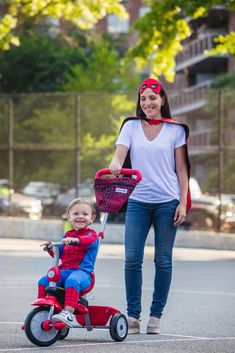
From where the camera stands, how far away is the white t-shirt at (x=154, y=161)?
31.1 ft

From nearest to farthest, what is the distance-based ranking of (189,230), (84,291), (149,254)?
(84,291), (149,254), (189,230)

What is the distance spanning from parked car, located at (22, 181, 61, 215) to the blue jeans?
1872 centimetres

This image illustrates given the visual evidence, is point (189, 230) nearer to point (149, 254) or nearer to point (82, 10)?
point (149, 254)

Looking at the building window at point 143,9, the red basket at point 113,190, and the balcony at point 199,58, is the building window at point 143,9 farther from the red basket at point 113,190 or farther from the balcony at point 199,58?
the red basket at point 113,190

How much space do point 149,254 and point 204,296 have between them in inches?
360

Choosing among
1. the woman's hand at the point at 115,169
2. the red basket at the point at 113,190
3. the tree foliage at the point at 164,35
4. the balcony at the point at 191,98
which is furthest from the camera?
the tree foliage at the point at 164,35

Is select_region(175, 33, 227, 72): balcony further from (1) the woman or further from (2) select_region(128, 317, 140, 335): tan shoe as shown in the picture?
(2) select_region(128, 317, 140, 335): tan shoe

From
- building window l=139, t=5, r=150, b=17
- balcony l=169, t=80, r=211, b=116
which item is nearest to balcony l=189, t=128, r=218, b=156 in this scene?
balcony l=169, t=80, r=211, b=116

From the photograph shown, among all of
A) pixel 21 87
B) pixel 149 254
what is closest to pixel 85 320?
pixel 149 254

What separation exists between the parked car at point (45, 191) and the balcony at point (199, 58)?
141ft

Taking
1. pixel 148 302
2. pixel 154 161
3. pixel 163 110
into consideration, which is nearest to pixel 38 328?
pixel 154 161

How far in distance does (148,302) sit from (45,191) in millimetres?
16404

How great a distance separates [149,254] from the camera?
22.7 m

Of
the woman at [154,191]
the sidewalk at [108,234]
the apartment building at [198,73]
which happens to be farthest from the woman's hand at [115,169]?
the sidewalk at [108,234]
